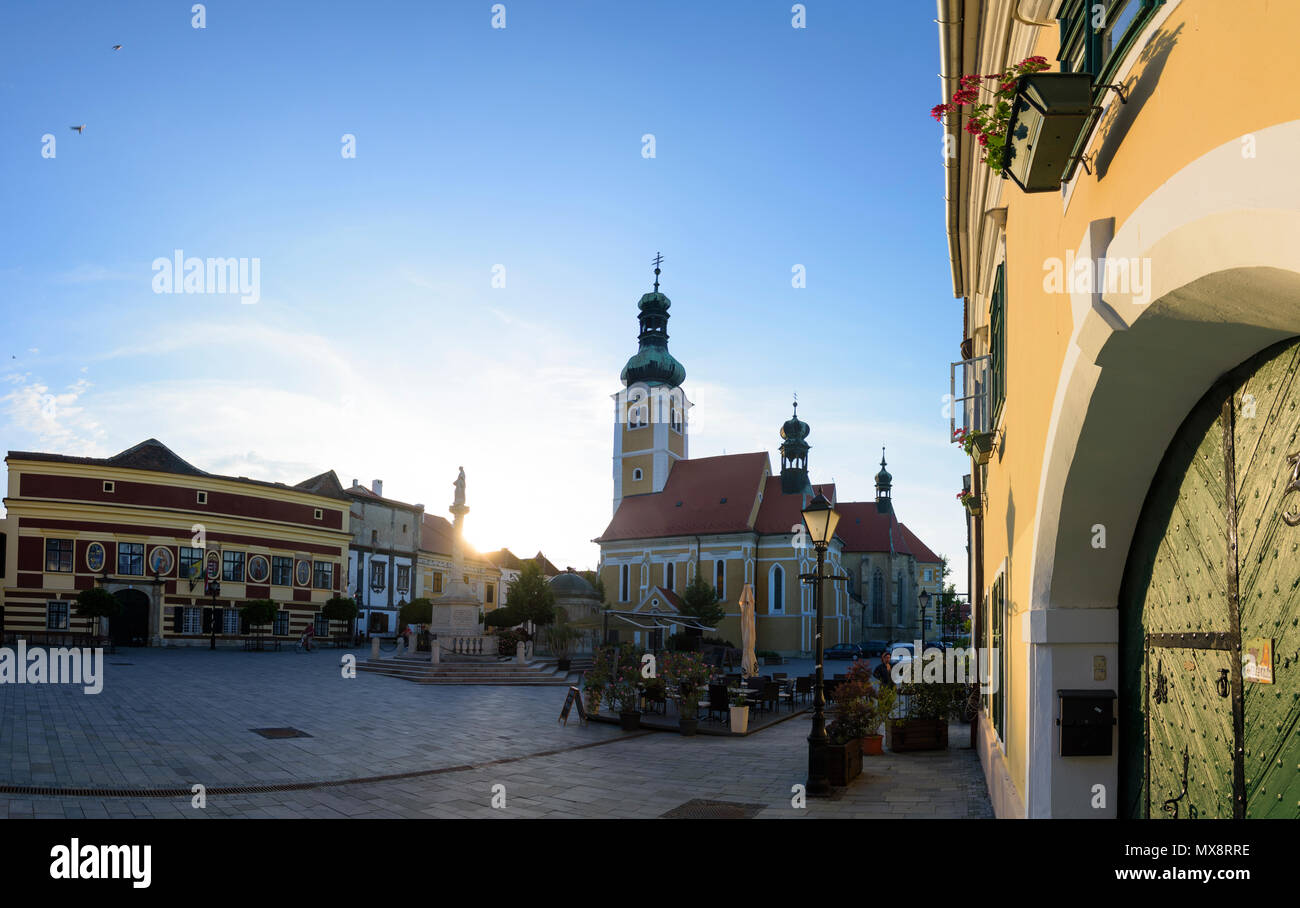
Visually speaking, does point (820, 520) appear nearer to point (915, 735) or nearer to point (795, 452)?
point (915, 735)

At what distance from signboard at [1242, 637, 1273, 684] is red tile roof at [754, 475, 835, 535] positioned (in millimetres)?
57886

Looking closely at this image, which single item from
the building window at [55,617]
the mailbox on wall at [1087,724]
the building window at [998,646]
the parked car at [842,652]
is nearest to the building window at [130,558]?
the building window at [55,617]

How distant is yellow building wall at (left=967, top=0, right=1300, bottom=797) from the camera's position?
2.09m

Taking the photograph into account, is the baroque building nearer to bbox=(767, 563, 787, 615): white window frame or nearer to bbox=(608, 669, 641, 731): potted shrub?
bbox=(767, 563, 787, 615): white window frame

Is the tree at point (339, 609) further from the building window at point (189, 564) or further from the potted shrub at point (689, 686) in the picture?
the potted shrub at point (689, 686)

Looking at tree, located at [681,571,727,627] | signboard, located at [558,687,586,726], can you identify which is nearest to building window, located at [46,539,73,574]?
tree, located at [681,571,727,627]

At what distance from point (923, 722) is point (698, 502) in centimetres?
5149

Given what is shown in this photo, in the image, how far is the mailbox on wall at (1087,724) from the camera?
470 centimetres

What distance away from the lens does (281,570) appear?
172 ft

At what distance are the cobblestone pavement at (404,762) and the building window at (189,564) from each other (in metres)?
27.7

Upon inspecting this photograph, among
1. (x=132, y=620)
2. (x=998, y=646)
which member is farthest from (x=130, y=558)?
(x=998, y=646)

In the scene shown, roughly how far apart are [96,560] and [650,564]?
35.9 metres
